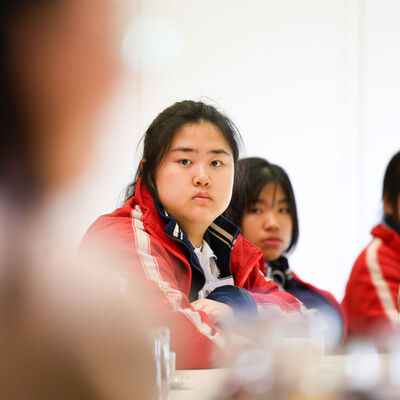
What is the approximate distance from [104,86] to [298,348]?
0.18 metres

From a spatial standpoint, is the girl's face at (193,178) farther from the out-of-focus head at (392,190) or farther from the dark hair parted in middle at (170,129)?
the out-of-focus head at (392,190)

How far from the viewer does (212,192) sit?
0.82 metres

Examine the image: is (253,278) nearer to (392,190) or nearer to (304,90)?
(392,190)

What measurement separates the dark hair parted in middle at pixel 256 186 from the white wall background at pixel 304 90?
1.9 inches

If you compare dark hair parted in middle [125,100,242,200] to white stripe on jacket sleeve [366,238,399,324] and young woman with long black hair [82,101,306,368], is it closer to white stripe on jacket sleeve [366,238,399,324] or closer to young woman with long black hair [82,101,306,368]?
young woman with long black hair [82,101,306,368]

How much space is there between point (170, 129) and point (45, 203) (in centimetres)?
65

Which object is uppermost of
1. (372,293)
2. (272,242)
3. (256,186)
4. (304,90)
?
(304,90)

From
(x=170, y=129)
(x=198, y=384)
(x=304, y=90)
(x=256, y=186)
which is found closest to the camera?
(x=198, y=384)

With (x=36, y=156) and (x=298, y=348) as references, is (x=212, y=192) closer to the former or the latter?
(x=298, y=348)

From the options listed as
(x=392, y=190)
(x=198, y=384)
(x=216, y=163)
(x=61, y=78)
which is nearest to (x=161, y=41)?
(x=216, y=163)

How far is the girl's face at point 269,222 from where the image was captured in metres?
1.03

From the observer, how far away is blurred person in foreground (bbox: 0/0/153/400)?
159 millimetres

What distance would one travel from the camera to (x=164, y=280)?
0.72 metres

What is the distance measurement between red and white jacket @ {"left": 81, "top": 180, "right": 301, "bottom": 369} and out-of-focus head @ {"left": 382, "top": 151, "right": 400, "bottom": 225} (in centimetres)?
45
